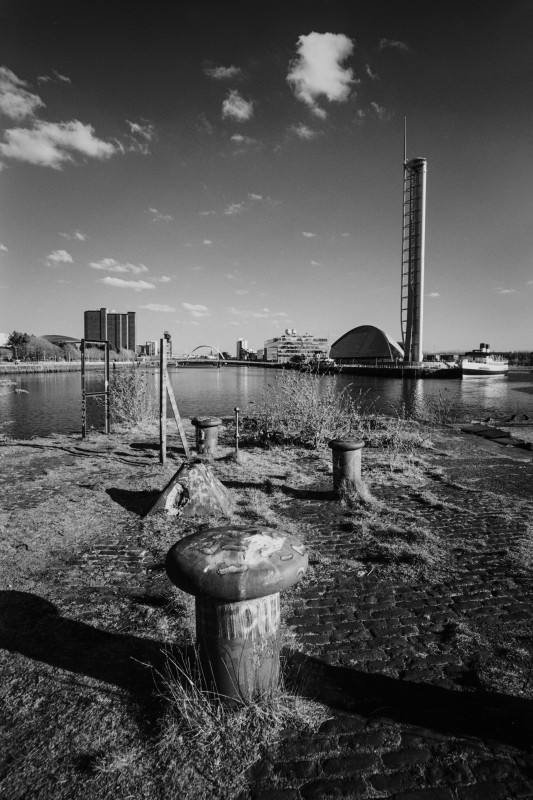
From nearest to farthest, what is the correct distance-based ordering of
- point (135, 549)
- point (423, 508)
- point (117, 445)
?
point (135, 549) < point (423, 508) < point (117, 445)

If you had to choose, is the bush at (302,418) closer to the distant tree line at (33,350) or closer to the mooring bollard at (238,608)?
the mooring bollard at (238,608)

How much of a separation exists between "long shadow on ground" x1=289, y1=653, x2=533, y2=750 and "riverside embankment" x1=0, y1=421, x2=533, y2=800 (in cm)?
1

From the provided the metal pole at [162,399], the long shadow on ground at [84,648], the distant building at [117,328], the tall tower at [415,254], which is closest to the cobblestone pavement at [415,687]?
the long shadow on ground at [84,648]

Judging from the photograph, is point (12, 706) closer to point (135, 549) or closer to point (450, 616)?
point (135, 549)

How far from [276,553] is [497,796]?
162 cm

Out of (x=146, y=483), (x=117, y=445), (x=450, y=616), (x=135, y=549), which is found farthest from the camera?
(x=117, y=445)

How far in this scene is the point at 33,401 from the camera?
3019cm

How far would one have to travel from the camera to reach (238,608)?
2.50 m

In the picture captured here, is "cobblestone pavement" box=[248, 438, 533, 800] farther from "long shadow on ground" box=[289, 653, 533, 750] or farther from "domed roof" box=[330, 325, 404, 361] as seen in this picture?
"domed roof" box=[330, 325, 404, 361]

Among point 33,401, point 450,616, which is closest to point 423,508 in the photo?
point 450,616

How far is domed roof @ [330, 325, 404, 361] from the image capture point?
13850cm

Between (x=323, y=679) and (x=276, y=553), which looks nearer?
(x=276, y=553)

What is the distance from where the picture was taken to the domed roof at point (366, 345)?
138m

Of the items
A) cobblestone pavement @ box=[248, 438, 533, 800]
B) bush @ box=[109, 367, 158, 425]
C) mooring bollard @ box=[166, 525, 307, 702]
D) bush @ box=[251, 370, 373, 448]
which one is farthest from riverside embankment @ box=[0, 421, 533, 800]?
bush @ box=[109, 367, 158, 425]
